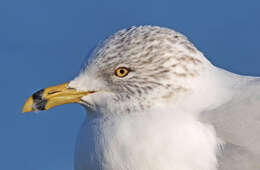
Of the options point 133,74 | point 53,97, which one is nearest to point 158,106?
point 133,74

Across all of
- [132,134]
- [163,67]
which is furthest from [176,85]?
[132,134]

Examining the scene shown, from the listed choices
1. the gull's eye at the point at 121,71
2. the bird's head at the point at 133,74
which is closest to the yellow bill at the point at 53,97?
the bird's head at the point at 133,74

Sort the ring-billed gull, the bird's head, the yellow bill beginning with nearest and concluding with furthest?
the ring-billed gull < the bird's head < the yellow bill

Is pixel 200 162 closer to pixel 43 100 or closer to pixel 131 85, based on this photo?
pixel 131 85

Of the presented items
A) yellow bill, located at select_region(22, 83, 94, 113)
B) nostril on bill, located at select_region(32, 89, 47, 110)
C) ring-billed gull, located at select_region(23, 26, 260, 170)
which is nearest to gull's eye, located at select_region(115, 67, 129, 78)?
ring-billed gull, located at select_region(23, 26, 260, 170)

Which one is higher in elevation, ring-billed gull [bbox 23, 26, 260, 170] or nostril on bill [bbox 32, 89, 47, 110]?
nostril on bill [bbox 32, 89, 47, 110]

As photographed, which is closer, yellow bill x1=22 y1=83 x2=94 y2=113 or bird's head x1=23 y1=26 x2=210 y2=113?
bird's head x1=23 y1=26 x2=210 y2=113

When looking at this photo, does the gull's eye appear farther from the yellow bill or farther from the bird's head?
the yellow bill
